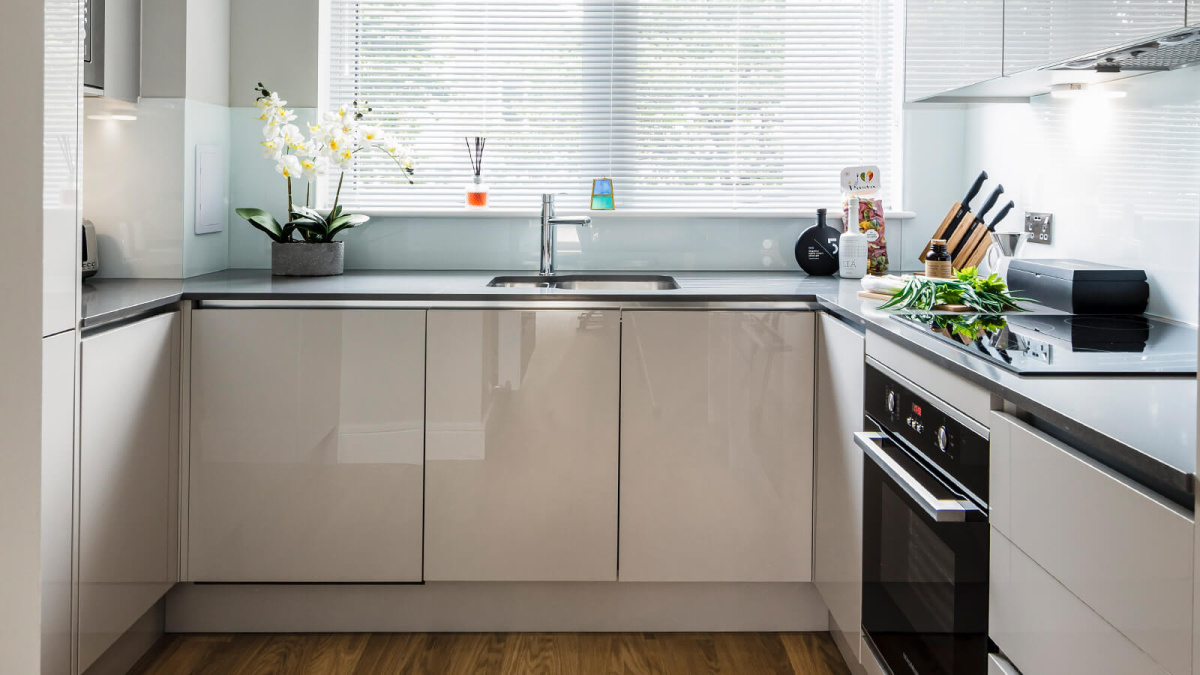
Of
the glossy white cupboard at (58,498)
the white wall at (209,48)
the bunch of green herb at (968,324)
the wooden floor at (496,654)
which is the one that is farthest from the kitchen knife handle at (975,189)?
the glossy white cupboard at (58,498)

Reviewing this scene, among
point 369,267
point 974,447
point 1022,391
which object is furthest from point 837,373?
point 369,267

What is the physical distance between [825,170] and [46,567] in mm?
2553

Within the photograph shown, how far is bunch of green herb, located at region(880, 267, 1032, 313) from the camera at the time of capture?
6.94ft

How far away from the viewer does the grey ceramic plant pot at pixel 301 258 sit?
9.42ft

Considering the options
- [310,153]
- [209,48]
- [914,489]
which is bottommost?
[914,489]

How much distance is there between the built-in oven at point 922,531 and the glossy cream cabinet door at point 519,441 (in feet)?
2.39

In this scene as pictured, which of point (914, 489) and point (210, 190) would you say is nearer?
point (914, 489)

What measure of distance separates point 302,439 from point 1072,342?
1796 mm

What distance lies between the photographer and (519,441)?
2.49 m

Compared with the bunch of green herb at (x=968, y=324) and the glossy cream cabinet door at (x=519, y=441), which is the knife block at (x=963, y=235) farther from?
the glossy cream cabinet door at (x=519, y=441)

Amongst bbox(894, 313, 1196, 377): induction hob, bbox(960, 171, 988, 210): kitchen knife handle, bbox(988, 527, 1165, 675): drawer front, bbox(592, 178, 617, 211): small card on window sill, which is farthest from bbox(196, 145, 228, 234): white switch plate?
bbox(988, 527, 1165, 675): drawer front

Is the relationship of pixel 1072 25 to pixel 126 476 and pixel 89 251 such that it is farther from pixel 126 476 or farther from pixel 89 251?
pixel 89 251

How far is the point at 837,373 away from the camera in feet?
7.61

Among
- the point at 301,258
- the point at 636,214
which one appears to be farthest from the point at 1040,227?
the point at 301,258
